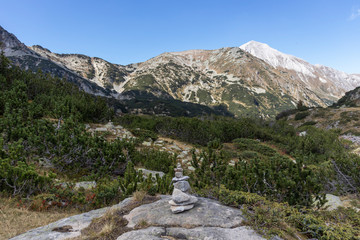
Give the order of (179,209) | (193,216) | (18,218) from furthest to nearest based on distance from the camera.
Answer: (18,218) → (179,209) → (193,216)

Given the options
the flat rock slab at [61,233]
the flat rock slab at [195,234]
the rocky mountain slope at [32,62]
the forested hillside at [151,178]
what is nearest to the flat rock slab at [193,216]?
the flat rock slab at [195,234]

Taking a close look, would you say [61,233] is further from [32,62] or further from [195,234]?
[32,62]

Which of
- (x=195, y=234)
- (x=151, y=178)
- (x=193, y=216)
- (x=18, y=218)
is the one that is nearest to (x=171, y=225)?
(x=193, y=216)

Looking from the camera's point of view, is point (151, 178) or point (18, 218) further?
point (151, 178)

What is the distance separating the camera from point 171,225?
356cm

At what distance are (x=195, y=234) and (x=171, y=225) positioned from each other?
2.03ft

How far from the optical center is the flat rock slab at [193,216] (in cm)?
349

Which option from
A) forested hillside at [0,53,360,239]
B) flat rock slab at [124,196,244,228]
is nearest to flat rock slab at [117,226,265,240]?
flat rock slab at [124,196,244,228]

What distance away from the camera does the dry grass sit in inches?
168

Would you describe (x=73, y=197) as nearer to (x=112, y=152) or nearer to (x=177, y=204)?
(x=112, y=152)

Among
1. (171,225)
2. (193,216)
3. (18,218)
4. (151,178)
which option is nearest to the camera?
(171,225)

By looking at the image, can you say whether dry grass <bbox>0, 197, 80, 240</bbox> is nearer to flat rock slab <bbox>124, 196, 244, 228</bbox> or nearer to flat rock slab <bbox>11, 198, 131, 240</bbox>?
flat rock slab <bbox>11, 198, 131, 240</bbox>

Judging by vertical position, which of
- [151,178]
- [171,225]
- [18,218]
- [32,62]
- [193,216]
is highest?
[32,62]

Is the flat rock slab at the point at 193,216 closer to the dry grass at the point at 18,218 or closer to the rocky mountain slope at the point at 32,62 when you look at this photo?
the dry grass at the point at 18,218
